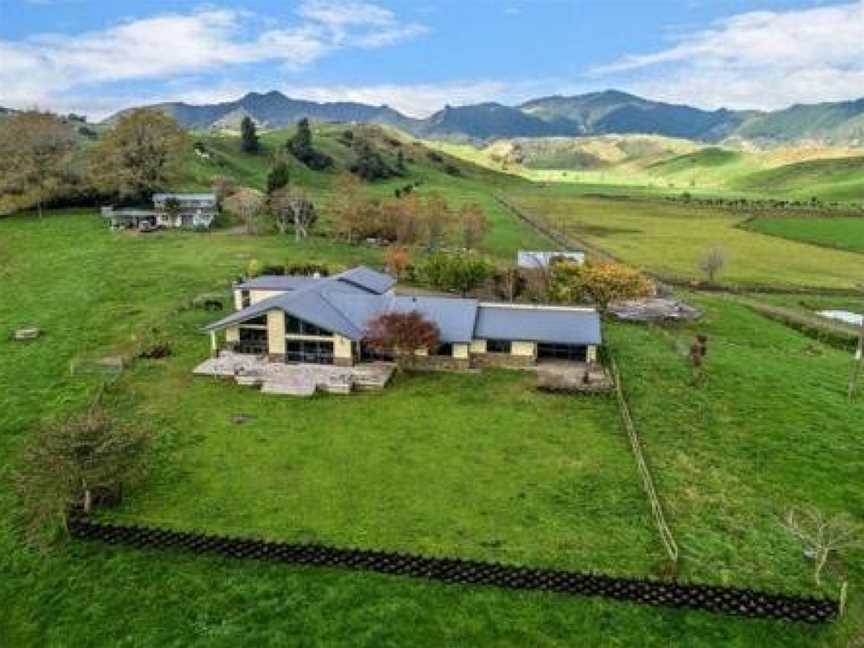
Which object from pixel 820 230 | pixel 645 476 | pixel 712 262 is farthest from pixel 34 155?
pixel 820 230

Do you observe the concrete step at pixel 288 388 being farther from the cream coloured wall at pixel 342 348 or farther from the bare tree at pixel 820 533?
the bare tree at pixel 820 533

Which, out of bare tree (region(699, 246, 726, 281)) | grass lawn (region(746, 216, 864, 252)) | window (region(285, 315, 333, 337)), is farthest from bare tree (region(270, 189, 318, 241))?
grass lawn (region(746, 216, 864, 252))

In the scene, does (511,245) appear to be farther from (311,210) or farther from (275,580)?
(275,580)

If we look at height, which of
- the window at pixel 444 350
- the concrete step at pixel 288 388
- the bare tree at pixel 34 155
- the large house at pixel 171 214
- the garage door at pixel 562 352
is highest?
the bare tree at pixel 34 155

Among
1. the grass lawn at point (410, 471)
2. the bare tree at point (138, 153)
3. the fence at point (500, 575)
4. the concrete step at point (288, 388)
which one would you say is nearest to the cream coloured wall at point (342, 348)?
the concrete step at point (288, 388)

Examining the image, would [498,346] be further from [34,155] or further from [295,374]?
[34,155]
